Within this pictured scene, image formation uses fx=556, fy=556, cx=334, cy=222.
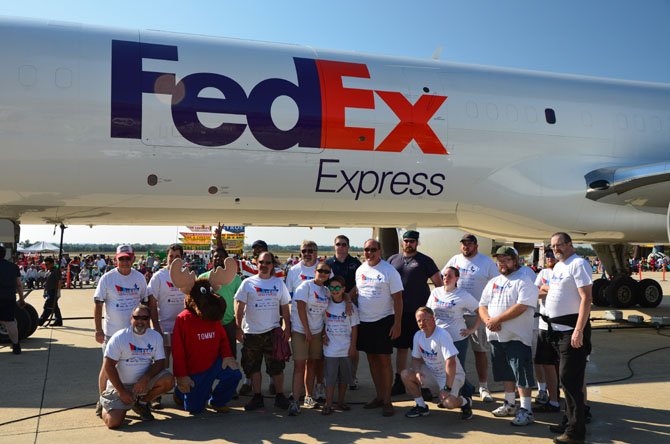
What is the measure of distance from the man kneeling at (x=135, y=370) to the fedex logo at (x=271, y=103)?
3.17 m

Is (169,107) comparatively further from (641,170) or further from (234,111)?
(641,170)

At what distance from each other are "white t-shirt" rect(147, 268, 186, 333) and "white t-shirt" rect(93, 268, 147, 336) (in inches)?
10.3

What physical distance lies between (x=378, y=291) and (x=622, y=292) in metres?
11.2

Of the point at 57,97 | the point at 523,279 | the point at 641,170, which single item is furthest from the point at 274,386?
the point at 641,170

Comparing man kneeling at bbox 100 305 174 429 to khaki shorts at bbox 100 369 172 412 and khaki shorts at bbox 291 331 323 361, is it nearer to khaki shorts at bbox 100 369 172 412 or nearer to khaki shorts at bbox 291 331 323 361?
khaki shorts at bbox 100 369 172 412

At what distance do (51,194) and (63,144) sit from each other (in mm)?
729

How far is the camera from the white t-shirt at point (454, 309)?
580 centimetres

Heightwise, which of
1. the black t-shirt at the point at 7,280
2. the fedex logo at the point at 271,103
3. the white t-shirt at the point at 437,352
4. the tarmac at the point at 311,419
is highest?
the fedex logo at the point at 271,103

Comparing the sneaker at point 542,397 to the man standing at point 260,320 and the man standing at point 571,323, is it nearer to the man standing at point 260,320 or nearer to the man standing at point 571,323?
the man standing at point 571,323

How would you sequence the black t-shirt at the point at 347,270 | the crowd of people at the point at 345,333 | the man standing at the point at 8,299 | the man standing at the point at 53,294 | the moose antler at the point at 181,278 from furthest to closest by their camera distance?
the man standing at the point at 53,294
the man standing at the point at 8,299
the black t-shirt at the point at 347,270
the moose antler at the point at 181,278
the crowd of people at the point at 345,333

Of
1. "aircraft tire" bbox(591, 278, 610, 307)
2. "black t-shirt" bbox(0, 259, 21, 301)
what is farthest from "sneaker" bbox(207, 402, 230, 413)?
"aircraft tire" bbox(591, 278, 610, 307)

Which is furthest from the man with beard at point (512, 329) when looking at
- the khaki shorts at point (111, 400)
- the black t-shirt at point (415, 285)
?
the khaki shorts at point (111, 400)

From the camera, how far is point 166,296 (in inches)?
244

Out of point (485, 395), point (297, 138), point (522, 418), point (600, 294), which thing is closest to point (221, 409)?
point (485, 395)
